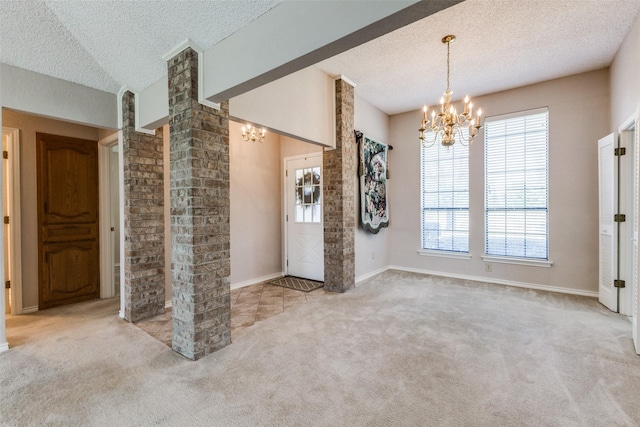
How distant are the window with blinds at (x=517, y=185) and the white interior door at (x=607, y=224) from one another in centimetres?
69

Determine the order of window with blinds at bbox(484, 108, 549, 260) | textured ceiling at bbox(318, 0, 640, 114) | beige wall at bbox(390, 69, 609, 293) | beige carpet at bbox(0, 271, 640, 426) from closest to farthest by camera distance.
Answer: beige carpet at bbox(0, 271, 640, 426), textured ceiling at bbox(318, 0, 640, 114), beige wall at bbox(390, 69, 609, 293), window with blinds at bbox(484, 108, 549, 260)

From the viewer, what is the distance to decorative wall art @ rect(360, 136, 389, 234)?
4863mm

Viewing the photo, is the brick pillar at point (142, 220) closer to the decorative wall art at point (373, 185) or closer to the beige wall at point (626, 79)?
the decorative wall art at point (373, 185)

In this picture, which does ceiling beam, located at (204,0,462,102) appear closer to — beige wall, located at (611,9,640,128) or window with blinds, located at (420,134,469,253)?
beige wall, located at (611,9,640,128)

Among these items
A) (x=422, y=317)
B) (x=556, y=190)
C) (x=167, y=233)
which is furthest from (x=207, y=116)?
(x=556, y=190)

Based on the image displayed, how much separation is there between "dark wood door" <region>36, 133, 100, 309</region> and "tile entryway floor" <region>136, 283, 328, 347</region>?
1564mm

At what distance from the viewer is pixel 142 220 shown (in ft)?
10.8

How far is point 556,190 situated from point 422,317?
301 cm

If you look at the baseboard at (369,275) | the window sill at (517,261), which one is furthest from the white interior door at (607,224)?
the baseboard at (369,275)

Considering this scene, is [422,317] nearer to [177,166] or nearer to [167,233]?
[177,166]

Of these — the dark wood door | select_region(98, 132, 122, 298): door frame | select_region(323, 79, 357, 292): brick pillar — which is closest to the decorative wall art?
select_region(323, 79, 357, 292): brick pillar

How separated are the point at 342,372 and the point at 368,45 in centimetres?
346

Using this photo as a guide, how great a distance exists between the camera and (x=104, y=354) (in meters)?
2.54

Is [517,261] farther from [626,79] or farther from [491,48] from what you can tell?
[491,48]
